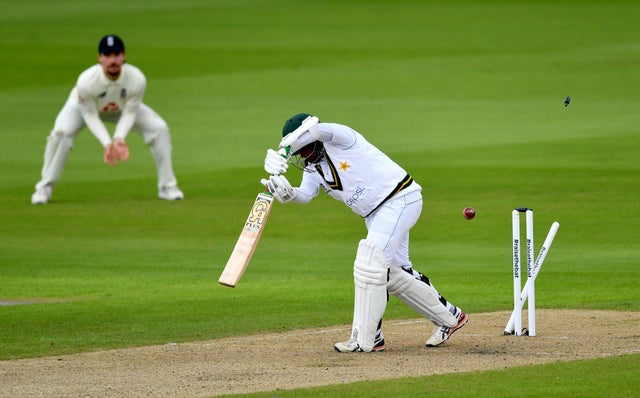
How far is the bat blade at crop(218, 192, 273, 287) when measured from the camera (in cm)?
1051

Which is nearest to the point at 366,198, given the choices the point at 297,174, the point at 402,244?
the point at 402,244

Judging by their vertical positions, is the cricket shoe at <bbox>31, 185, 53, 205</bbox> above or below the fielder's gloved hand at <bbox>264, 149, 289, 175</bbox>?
below

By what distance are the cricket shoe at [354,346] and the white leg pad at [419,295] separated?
13.8 inches

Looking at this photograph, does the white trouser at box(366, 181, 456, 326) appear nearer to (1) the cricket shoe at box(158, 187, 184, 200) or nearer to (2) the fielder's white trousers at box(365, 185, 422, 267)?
(2) the fielder's white trousers at box(365, 185, 422, 267)

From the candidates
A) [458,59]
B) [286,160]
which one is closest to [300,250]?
[286,160]

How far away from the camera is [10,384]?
9.73 meters

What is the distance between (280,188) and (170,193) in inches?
407

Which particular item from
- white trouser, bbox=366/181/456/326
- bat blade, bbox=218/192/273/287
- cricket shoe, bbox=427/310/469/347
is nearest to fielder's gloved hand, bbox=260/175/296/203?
bat blade, bbox=218/192/273/287

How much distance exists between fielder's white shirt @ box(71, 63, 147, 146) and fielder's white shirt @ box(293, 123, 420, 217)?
8931 mm

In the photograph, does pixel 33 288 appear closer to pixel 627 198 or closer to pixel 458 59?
pixel 627 198

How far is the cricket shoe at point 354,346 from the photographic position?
10.6 meters

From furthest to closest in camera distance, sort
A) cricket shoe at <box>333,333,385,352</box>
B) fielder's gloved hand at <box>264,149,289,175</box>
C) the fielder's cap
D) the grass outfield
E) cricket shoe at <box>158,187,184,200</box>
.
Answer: cricket shoe at <box>158,187,184,200</box>
the fielder's cap
the grass outfield
cricket shoe at <box>333,333,385,352</box>
fielder's gloved hand at <box>264,149,289,175</box>

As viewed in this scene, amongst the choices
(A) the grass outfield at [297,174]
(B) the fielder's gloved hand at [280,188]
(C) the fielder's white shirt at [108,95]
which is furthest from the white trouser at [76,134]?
(B) the fielder's gloved hand at [280,188]

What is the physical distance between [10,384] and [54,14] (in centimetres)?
4180
